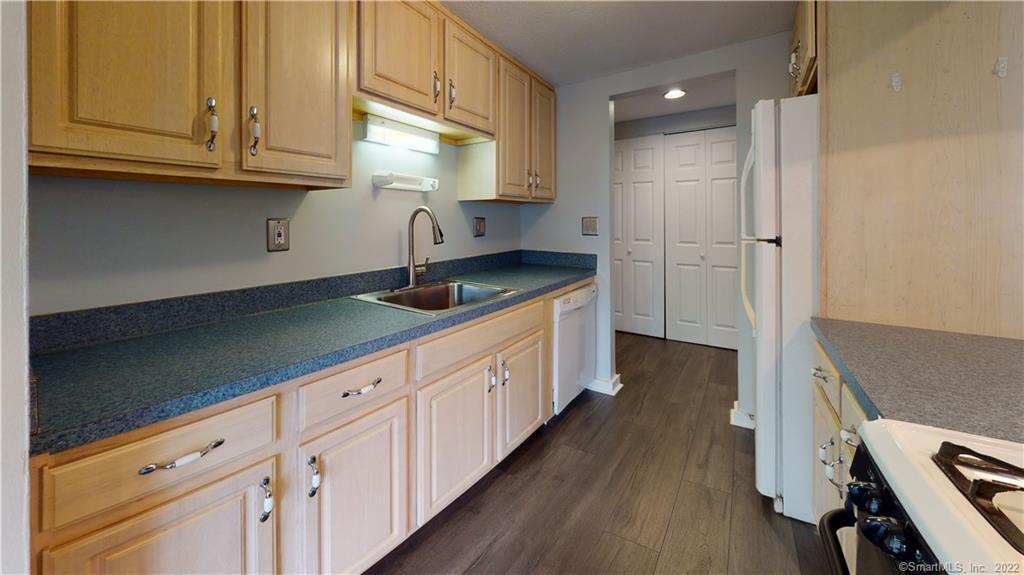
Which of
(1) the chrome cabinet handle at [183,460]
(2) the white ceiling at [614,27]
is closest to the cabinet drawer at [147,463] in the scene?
(1) the chrome cabinet handle at [183,460]

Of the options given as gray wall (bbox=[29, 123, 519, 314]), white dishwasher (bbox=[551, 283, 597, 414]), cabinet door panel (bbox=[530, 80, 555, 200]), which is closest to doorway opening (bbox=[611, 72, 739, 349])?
cabinet door panel (bbox=[530, 80, 555, 200])

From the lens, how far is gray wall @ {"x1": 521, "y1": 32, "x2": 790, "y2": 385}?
2598 millimetres

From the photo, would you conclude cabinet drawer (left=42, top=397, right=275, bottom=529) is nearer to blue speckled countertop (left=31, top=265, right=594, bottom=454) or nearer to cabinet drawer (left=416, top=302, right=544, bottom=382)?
blue speckled countertop (left=31, top=265, right=594, bottom=454)

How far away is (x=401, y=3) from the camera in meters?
1.65

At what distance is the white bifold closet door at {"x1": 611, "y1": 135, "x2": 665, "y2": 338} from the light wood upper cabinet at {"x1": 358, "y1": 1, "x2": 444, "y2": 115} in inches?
112

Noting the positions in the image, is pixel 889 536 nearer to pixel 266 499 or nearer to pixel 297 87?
pixel 266 499

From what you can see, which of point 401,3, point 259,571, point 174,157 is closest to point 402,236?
point 401,3

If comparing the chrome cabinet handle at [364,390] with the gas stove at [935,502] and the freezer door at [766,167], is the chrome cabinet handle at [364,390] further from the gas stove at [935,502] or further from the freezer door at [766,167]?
the freezer door at [766,167]

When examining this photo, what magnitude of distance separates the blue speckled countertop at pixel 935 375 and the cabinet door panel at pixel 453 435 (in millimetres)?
1185

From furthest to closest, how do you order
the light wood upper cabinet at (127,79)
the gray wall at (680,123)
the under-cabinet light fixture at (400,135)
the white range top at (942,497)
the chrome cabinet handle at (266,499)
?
the gray wall at (680,123) < the under-cabinet light fixture at (400,135) < the chrome cabinet handle at (266,499) < the light wood upper cabinet at (127,79) < the white range top at (942,497)

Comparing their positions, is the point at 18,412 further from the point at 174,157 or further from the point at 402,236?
A: the point at 402,236

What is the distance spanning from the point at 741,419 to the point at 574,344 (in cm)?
105

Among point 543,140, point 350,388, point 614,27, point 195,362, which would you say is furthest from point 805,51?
point 195,362

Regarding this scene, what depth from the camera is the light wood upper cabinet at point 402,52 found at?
152cm
